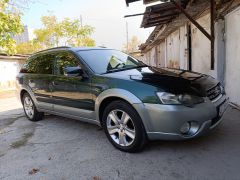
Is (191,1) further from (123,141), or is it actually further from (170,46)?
(170,46)

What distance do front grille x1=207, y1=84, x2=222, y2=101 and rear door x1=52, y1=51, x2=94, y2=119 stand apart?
1849mm

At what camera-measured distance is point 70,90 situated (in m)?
4.67

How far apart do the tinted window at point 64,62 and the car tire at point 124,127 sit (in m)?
1.21

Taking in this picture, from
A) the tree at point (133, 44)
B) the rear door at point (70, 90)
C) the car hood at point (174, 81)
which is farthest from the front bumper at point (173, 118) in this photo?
the tree at point (133, 44)

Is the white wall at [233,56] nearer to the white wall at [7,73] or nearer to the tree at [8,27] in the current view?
the tree at [8,27]

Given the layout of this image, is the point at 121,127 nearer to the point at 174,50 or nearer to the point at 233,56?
the point at 233,56

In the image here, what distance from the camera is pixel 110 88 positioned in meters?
3.90

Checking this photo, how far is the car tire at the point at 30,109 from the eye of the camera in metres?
6.27

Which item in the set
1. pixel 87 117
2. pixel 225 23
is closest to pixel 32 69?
pixel 87 117

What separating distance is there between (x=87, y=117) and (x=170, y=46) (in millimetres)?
9725

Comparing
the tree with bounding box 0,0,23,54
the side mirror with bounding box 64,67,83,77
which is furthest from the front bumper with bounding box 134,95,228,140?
the tree with bounding box 0,0,23,54

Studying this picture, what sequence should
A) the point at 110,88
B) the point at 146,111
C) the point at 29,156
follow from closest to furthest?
the point at 146,111 → the point at 110,88 → the point at 29,156

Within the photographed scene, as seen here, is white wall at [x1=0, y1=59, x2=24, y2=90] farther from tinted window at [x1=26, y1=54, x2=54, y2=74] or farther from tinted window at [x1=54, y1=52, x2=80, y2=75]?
tinted window at [x1=54, y1=52, x2=80, y2=75]

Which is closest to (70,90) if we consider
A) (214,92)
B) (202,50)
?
(214,92)
